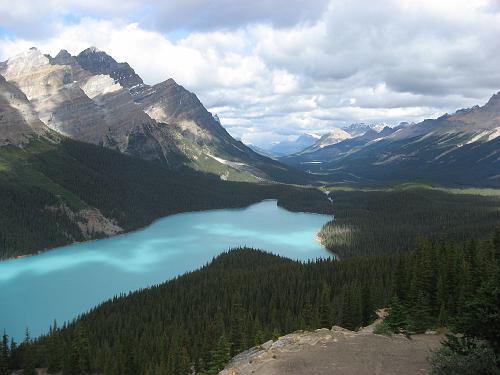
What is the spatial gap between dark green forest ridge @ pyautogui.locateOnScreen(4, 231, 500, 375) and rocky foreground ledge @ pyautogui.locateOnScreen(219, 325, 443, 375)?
4.58 meters

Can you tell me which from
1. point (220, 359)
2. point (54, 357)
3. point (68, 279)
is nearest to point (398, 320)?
point (220, 359)

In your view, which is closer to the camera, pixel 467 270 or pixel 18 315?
pixel 467 270

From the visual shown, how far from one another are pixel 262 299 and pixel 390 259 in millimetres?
34746

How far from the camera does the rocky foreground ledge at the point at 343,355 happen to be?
35438mm

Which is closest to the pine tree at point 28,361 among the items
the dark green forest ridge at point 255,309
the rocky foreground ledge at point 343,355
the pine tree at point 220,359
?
the dark green forest ridge at point 255,309

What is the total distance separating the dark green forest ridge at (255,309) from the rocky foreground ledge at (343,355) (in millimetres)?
4584

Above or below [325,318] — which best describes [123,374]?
below

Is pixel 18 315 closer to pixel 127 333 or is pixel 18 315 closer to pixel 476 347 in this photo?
pixel 127 333

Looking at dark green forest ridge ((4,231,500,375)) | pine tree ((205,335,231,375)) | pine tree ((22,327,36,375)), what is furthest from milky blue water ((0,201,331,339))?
pine tree ((205,335,231,375))

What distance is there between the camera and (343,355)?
38.4m

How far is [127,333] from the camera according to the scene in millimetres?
92688

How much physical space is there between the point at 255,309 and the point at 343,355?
222ft

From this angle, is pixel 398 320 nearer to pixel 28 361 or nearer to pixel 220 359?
pixel 220 359

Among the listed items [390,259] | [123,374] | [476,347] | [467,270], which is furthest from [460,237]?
[476,347]
